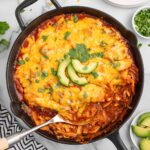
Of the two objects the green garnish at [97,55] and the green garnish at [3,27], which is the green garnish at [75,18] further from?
the green garnish at [3,27]

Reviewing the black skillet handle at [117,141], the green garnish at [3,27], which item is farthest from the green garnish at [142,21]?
the green garnish at [3,27]

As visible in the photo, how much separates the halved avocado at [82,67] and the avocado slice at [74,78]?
25 millimetres

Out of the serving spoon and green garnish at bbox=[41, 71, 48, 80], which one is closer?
the serving spoon

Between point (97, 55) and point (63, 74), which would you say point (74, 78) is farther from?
point (97, 55)

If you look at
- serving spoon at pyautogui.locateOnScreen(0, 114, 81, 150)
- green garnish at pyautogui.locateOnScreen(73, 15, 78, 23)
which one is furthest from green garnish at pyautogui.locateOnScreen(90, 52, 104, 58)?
serving spoon at pyautogui.locateOnScreen(0, 114, 81, 150)

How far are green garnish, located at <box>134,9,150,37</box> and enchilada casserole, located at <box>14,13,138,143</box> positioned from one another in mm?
274

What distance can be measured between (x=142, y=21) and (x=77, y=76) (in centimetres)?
70

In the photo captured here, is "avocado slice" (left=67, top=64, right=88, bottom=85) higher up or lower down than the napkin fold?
higher up

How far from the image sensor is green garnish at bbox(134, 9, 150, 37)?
10.9 ft

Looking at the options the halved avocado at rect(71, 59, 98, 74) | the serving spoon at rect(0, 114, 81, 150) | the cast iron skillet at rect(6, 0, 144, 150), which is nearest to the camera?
the serving spoon at rect(0, 114, 81, 150)

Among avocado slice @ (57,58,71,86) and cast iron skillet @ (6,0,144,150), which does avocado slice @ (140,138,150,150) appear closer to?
cast iron skillet @ (6,0,144,150)

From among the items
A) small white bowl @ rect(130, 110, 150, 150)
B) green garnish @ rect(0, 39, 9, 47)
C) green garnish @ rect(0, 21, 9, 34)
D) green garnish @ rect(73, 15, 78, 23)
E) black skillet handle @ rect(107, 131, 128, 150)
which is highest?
green garnish @ rect(0, 21, 9, 34)

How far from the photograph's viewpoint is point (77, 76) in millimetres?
2953

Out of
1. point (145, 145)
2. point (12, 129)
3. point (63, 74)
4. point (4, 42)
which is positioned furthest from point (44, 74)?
point (145, 145)
